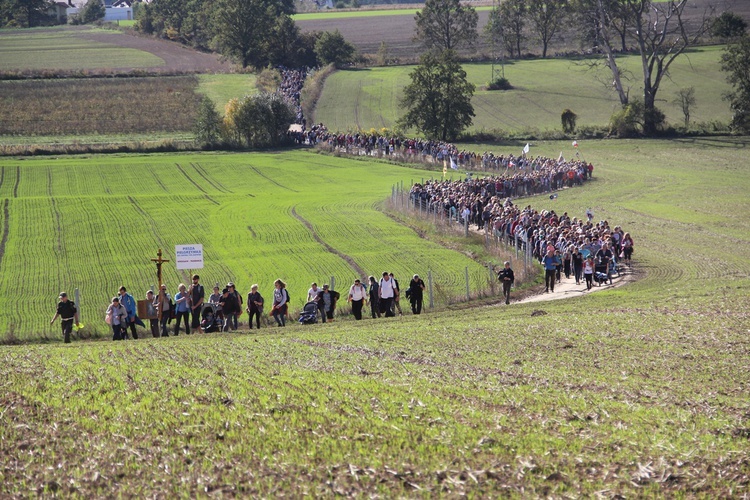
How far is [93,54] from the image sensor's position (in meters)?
132

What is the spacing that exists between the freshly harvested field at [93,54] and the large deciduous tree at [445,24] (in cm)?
2985

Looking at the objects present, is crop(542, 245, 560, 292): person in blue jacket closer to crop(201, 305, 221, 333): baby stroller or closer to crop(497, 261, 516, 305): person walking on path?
crop(497, 261, 516, 305): person walking on path

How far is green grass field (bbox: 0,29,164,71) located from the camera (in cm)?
11988

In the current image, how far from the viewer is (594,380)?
1498 centimetres

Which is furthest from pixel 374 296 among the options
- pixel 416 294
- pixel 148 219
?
pixel 148 219

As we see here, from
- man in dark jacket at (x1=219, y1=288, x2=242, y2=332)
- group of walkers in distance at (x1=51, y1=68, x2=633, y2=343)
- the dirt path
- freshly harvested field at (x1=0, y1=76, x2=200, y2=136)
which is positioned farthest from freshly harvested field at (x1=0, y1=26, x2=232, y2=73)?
man in dark jacket at (x1=219, y1=288, x2=242, y2=332)

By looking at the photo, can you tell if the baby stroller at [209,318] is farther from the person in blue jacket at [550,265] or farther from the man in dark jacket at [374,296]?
the person in blue jacket at [550,265]

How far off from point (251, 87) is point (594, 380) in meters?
96.7

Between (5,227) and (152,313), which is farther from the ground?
(152,313)

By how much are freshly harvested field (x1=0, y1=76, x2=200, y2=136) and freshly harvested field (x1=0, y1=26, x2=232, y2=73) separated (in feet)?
29.3

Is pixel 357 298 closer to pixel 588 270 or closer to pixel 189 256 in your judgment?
pixel 189 256

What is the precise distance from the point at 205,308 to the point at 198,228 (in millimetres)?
21034

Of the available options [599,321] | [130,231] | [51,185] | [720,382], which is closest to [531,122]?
[51,185]

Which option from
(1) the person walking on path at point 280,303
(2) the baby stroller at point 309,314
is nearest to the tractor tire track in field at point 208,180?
(2) the baby stroller at point 309,314
